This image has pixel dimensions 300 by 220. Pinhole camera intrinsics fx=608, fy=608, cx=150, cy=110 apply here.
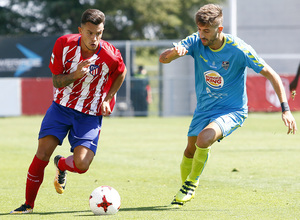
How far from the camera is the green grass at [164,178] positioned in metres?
6.16

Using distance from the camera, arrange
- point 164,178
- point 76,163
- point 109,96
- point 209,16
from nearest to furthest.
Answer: point 209,16
point 76,163
point 109,96
point 164,178

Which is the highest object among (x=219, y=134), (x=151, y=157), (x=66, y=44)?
(x=66, y=44)

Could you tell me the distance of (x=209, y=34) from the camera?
6.33 m

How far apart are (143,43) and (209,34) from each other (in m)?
16.6

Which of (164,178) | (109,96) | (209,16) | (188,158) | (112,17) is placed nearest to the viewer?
(209,16)

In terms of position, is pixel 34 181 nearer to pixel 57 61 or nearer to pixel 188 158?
pixel 57 61

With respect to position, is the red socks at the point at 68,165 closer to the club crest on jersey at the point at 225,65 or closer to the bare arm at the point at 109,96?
the bare arm at the point at 109,96

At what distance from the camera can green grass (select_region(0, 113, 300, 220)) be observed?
616 cm

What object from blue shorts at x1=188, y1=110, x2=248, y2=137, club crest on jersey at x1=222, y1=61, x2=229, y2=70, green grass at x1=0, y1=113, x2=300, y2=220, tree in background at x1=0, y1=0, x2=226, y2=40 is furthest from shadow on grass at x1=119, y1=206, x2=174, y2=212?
tree in background at x1=0, y1=0, x2=226, y2=40

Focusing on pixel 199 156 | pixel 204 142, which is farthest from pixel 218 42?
pixel 199 156

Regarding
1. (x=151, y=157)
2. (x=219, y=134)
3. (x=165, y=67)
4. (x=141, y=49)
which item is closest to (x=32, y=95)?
(x=165, y=67)

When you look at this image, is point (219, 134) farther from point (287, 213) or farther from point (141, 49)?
point (141, 49)

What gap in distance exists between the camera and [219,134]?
632 centimetres

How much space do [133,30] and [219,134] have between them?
33.5m
